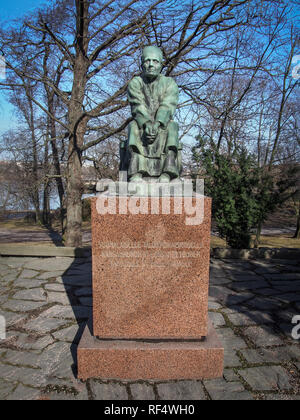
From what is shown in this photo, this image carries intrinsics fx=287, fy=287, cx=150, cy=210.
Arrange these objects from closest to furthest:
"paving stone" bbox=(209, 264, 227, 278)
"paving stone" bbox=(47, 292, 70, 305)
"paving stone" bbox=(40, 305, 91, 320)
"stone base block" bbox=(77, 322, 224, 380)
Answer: "stone base block" bbox=(77, 322, 224, 380) → "paving stone" bbox=(40, 305, 91, 320) → "paving stone" bbox=(47, 292, 70, 305) → "paving stone" bbox=(209, 264, 227, 278)

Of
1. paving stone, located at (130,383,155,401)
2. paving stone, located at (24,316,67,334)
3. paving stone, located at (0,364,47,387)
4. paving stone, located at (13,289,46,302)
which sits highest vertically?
paving stone, located at (13,289,46,302)

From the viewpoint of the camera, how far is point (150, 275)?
2367mm

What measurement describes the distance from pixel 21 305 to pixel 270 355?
9.62ft

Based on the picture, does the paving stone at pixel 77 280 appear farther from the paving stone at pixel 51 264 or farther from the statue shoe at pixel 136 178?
the statue shoe at pixel 136 178

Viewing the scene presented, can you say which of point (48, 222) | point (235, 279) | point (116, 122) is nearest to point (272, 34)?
point (116, 122)

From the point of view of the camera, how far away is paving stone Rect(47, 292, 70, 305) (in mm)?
3786

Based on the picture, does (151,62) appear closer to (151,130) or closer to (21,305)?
(151,130)

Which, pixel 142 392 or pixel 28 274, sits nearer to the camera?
pixel 142 392

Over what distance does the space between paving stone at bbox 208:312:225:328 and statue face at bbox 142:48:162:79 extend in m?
2.71

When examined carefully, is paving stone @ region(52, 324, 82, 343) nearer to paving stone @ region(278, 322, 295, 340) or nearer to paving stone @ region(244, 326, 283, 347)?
paving stone @ region(244, 326, 283, 347)

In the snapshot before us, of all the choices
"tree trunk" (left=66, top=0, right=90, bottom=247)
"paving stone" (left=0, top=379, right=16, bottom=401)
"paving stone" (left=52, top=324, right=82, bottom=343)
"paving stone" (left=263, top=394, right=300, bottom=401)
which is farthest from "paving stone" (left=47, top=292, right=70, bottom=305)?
"tree trunk" (left=66, top=0, right=90, bottom=247)

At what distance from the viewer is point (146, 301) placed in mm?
2387

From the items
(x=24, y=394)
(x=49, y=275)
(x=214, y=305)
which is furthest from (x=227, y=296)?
(x=49, y=275)

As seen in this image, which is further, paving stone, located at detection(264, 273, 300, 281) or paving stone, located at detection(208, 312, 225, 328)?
paving stone, located at detection(264, 273, 300, 281)
